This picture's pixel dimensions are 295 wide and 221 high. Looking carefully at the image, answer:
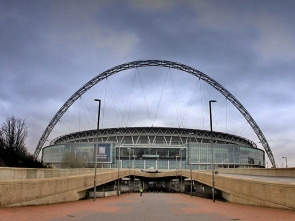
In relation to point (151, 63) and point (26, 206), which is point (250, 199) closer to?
point (26, 206)

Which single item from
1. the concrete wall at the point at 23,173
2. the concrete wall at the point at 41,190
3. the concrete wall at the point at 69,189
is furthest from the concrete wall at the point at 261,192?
the concrete wall at the point at 23,173

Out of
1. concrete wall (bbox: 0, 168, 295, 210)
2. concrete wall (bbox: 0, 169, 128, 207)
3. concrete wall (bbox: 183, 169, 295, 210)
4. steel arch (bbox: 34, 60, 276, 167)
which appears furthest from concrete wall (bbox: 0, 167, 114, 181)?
steel arch (bbox: 34, 60, 276, 167)

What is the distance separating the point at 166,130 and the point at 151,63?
41473 millimetres

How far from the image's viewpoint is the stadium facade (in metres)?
128

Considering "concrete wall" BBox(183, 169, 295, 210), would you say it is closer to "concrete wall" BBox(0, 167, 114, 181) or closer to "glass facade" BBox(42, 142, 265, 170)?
"concrete wall" BBox(0, 167, 114, 181)

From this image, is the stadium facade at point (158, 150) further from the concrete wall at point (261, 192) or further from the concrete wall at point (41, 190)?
the concrete wall at point (261, 192)

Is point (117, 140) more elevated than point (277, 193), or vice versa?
point (117, 140)

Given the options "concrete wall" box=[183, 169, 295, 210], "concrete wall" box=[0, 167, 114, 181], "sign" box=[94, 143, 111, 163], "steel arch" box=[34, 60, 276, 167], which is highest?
"steel arch" box=[34, 60, 276, 167]

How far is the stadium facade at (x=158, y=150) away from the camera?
127875mm

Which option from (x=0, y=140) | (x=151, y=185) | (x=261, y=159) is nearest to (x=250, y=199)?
(x=0, y=140)

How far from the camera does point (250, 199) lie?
994 inches

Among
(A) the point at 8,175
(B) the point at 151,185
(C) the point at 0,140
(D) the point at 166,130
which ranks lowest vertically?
(B) the point at 151,185

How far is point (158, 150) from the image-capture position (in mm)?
130125

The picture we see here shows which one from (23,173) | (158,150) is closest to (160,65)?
(158,150)
